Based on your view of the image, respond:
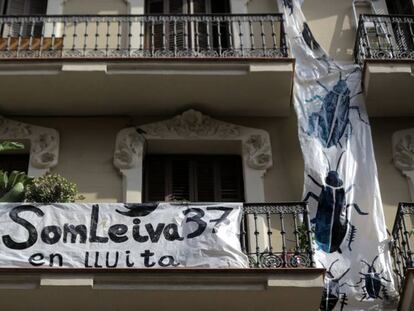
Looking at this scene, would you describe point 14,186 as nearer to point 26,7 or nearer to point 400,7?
point 26,7

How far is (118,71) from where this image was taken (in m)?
11.8

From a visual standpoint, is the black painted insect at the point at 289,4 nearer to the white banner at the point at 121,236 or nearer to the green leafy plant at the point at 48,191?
the white banner at the point at 121,236

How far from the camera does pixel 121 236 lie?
9.73 metres

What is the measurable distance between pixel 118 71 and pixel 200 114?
4.78 feet

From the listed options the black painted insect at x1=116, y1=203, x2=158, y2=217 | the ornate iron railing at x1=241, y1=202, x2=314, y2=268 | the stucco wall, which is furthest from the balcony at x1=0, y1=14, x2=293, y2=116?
the black painted insect at x1=116, y1=203, x2=158, y2=217

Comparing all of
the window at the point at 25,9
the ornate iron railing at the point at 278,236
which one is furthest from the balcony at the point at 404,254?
the window at the point at 25,9

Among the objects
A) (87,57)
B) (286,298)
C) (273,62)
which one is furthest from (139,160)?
(286,298)

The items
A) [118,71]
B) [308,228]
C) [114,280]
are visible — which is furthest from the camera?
[118,71]

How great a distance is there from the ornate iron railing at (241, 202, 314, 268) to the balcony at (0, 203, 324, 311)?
42 millimetres

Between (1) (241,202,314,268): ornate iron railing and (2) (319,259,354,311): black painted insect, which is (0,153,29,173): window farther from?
(2) (319,259,354,311): black painted insect

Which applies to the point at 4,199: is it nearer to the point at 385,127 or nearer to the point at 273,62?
the point at 273,62

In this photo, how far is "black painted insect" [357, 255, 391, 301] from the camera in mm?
9962

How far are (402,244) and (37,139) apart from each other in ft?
18.5

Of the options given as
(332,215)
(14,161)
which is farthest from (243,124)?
(14,161)
